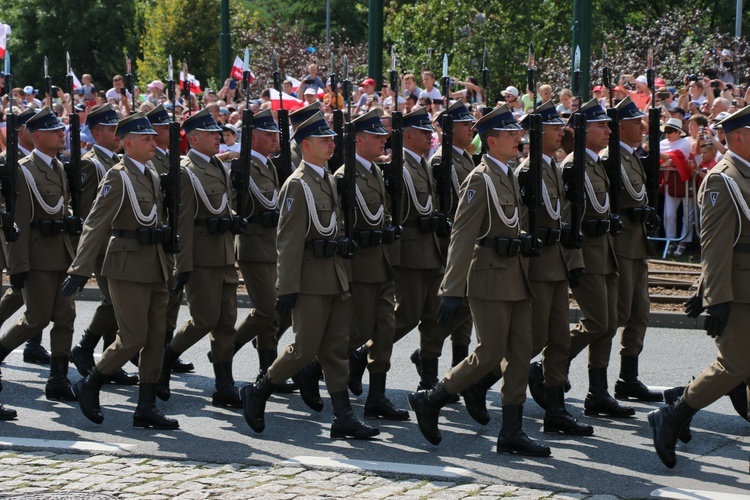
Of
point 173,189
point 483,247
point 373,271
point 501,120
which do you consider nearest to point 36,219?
point 173,189

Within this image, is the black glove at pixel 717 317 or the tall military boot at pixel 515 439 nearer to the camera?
A: the black glove at pixel 717 317

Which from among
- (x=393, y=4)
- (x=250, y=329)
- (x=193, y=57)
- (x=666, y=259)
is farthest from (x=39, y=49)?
(x=250, y=329)

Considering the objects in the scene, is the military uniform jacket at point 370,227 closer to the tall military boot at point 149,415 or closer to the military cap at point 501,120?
the military cap at point 501,120

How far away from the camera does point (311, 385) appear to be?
9.09 m

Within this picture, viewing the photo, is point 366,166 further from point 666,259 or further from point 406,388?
point 666,259

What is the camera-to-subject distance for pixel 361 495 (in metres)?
6.83

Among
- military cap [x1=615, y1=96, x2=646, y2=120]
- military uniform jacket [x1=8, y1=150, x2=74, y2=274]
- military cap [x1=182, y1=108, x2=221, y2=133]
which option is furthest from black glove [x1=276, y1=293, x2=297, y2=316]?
military cap [x1=615, y1=96, x2=646, y2=120]

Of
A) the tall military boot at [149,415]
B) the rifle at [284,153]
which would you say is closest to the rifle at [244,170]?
the rifle at [284,153]

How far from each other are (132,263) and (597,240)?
3068mm

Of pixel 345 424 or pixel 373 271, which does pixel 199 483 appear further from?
pixel 373 271

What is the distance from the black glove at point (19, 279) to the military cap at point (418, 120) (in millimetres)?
2931

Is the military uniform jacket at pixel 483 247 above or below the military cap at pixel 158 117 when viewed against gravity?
below

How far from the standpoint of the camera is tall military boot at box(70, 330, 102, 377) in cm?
1022

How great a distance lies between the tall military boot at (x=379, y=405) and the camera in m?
8.86
